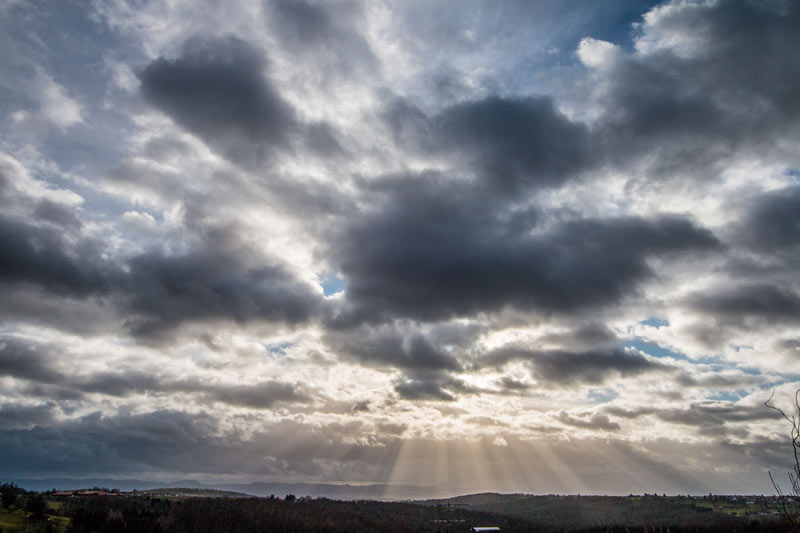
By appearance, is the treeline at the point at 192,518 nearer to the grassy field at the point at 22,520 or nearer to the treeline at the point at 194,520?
the treeline at the point at 194,520

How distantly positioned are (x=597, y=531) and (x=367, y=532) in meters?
76.4

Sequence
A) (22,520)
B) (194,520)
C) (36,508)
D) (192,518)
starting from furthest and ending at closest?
1. (192,518)
2. (194,520)
3. (36,508)
4. (22,520)

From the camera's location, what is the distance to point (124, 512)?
105 metres

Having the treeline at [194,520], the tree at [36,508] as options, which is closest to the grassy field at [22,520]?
the treeline at [194,520]

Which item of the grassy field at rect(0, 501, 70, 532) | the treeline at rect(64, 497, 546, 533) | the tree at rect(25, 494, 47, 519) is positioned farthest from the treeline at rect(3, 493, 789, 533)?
the tree at rect(25, 494, 47, 519)

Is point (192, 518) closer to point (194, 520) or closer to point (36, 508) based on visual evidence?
point (194, 520)

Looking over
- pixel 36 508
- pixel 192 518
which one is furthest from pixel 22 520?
pixel 192 518

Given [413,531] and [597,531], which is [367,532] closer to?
[413,531]

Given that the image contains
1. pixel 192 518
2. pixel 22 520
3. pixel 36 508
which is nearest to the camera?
pixel 22 520

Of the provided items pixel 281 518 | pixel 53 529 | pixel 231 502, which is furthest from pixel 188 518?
pixel 53 529

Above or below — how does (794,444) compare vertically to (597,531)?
above

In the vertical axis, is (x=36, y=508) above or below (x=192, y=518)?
above

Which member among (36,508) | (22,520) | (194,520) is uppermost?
(36,508)

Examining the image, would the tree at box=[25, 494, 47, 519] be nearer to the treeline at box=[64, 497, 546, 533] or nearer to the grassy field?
the grassy field
